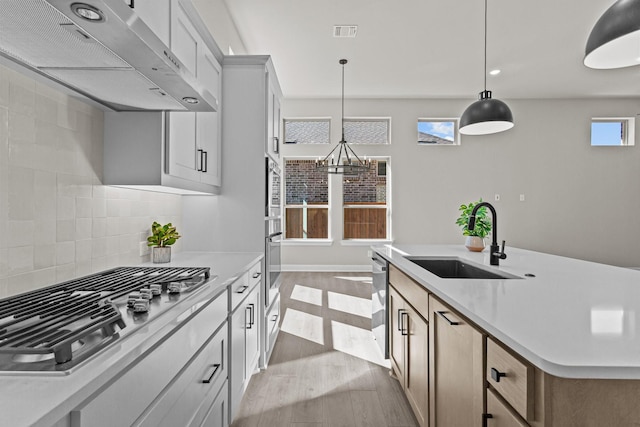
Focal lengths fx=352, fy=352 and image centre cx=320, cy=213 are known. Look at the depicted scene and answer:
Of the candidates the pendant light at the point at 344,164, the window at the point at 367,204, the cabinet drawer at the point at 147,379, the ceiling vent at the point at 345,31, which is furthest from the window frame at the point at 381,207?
the cabinet drawer at the point at 147,379

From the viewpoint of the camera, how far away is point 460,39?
4418mm

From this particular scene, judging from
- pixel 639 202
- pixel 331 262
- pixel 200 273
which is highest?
pixel 639 202

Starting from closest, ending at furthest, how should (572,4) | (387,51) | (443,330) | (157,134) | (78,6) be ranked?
(78,6), (443,330), (157,134), (572,4), (387,51)

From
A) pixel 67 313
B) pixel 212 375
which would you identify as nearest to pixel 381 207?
pixel 212 375

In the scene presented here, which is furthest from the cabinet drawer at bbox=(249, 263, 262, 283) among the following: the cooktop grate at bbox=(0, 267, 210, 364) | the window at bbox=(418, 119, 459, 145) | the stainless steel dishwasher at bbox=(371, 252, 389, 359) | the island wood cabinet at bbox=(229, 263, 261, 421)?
the window at bbox=(418, 119, 459, 145)

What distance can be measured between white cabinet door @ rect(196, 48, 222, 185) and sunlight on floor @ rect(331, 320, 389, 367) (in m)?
1.75

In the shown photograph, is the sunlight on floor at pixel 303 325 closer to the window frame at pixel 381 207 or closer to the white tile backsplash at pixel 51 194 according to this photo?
the white tile backsplash at pixel 51 194

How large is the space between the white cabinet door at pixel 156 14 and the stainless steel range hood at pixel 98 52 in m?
0.22

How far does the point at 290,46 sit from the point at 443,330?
421 cm

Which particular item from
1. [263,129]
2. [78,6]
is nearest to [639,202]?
[263,129]

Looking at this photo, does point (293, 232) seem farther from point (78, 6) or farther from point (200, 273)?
point (78, 6)

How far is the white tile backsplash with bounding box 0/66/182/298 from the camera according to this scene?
1225 millimetres

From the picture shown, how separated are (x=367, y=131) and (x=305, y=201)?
1774 mm

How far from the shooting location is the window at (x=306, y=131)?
6.65 m
